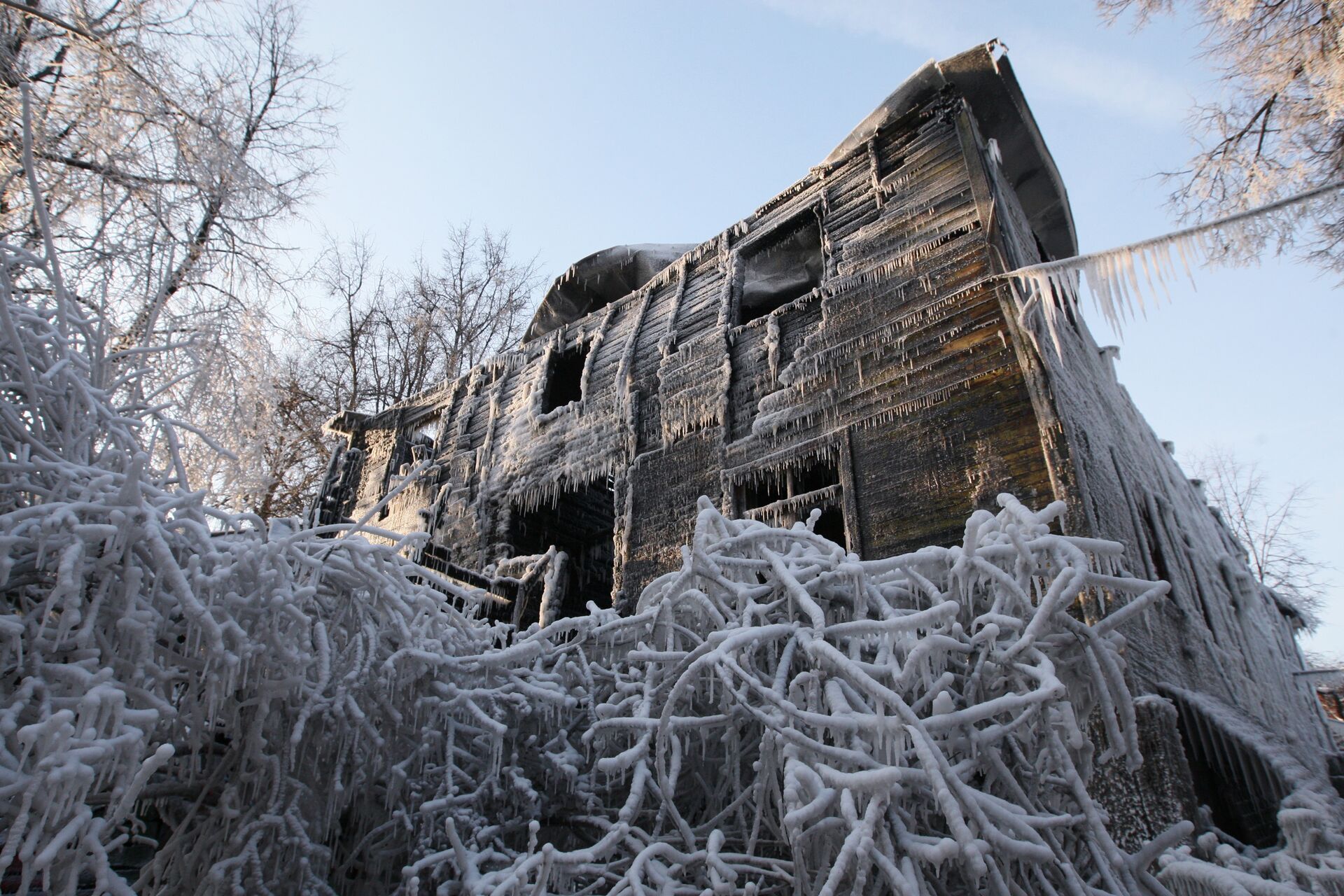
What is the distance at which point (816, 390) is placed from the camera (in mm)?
8492

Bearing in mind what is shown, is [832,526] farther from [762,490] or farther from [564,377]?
[564,377]

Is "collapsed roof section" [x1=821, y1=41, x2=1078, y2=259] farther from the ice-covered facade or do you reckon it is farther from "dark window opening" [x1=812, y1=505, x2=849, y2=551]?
"dark window opening" [x1=812, y1=505, x2=849, y2=551]

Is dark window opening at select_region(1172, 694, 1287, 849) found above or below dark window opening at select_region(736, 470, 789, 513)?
below

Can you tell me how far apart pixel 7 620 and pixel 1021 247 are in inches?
365

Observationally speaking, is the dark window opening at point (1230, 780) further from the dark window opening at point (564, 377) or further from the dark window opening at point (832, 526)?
the dark window opening at point (564, 377)

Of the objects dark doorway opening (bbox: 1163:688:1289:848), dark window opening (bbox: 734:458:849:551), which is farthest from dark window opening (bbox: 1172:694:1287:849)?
dark window opening (bbox: 734:458:849:551)

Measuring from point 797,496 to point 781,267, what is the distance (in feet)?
14.2

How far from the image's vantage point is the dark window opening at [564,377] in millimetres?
13031

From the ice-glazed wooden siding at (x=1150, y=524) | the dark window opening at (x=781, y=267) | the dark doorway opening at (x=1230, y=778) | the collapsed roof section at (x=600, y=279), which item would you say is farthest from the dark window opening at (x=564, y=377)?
the dark doorway opening at (x=1230, y=778)

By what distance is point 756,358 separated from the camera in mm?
9453

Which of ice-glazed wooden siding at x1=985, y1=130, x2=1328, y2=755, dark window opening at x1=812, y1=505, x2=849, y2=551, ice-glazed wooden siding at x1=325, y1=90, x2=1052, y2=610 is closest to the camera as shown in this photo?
ice-glazed wooden siding at x1=985, y1=130, x2=1328, y2=755

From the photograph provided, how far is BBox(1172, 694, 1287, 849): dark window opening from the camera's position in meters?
5.77

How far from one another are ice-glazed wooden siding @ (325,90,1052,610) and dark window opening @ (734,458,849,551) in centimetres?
13

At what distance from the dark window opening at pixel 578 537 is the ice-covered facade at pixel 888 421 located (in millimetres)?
57
